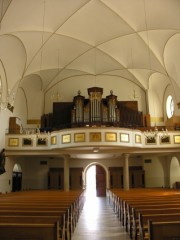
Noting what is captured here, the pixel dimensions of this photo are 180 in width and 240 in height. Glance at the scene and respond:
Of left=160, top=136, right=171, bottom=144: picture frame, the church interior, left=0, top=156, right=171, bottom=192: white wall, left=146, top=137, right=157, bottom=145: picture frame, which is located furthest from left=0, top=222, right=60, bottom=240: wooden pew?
left=0, top=156, right=171, bottom=192: white wall

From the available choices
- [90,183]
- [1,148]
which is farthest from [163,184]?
[1,148]

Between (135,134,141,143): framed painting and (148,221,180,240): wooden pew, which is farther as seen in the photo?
(135,134,141,143): framed painting

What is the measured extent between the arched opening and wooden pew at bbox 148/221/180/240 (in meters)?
18.4

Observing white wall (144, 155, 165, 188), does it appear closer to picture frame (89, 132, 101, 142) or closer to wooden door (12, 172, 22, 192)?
picture frame (89, 132, 101, 142)

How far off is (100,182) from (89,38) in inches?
499

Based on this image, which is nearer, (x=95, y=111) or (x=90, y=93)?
(x=95, y=111)

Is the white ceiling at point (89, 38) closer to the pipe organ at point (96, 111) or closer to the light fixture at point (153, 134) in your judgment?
the pipe organ at point (96, 111)

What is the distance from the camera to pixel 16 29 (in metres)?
13.8

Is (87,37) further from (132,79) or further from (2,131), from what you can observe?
(2,131)

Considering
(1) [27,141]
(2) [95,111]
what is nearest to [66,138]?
(1) [27,141]

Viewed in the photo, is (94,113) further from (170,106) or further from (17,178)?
(17,178)

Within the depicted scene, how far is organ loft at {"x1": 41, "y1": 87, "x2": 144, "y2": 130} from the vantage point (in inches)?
782

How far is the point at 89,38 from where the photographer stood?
1705 cm

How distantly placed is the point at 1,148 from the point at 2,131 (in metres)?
1.12
